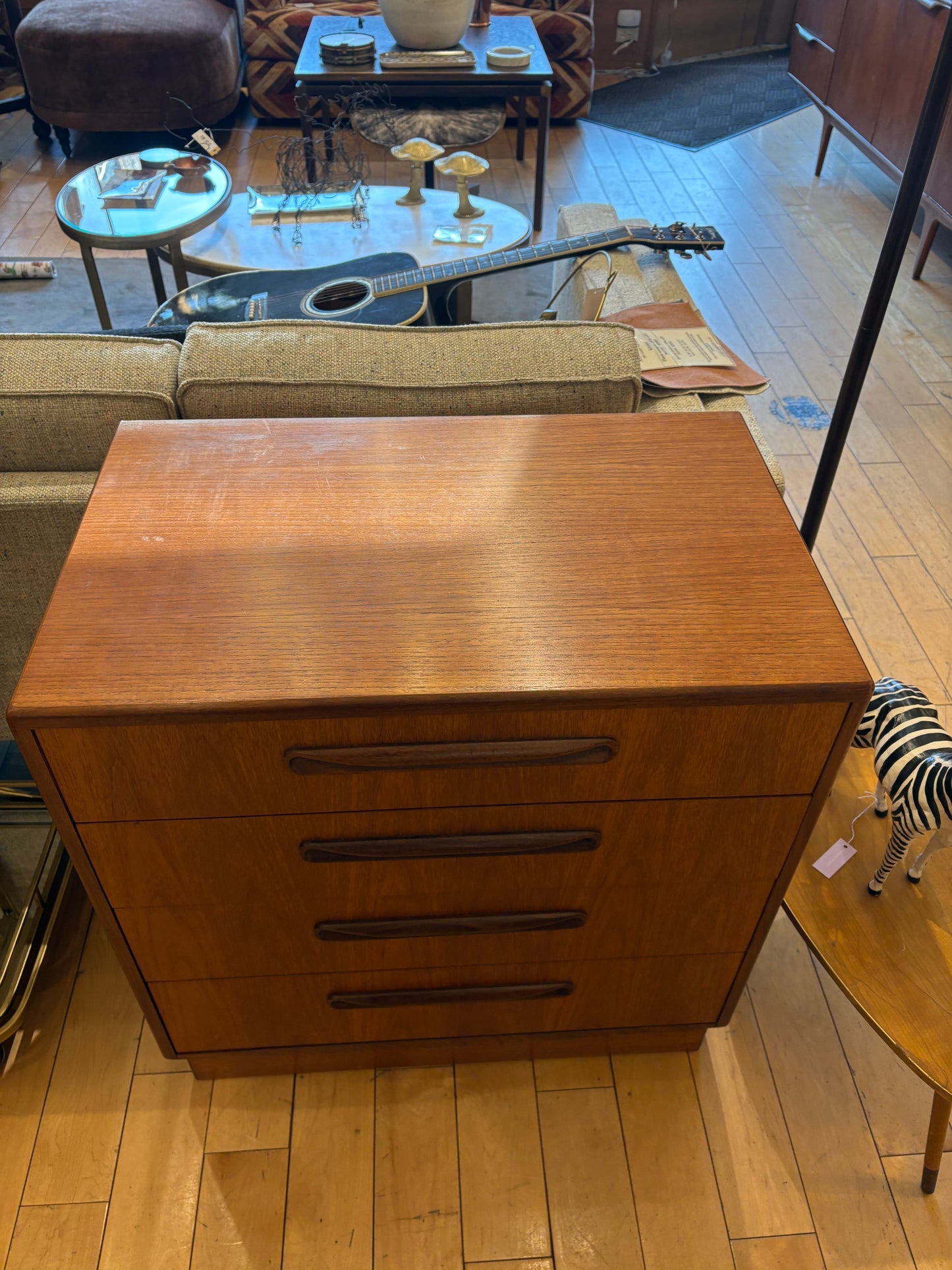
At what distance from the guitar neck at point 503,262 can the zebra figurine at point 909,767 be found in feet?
4.48

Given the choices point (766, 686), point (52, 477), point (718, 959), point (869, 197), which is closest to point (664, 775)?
point (766, 686)

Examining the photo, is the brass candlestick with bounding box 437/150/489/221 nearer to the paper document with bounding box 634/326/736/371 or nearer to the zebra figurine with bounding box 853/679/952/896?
the paper document with bounding box 634/326/736/371

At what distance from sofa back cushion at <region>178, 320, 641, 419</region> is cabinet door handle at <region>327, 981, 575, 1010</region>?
73 cm

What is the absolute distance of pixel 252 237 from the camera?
2.65 metres

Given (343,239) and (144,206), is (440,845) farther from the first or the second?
(144,206)

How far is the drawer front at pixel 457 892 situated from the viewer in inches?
38.0

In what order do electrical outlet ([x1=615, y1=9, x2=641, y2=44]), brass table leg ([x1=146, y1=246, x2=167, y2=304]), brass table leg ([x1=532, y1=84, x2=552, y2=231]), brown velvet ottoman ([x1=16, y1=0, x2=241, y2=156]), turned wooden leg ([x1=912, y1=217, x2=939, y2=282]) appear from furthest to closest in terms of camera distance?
electrical outlet ([x1=615, y1=9, x2=641, y2=44]) < brown velvet ottoman ([x1=16, y1=0, x2=241, y2=156]) < brass table leg ([x1=532, y1=84, x2=552, y2=231]) < turned wooden leg ([x1=912, y1=217, x2=939, y2=282]) < brass table leg ([x1=146, y1=246, x2=167, y2=304])

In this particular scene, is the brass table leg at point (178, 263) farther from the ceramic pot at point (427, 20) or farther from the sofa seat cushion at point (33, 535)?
the sofa seat cushion at point (33, 535)

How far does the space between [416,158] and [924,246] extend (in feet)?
5.70

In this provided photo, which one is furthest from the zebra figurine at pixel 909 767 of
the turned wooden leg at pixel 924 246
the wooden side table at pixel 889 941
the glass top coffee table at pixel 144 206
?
the turned wooden leg at pixel 924 246

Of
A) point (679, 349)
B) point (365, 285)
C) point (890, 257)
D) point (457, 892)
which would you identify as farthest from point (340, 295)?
point (457, 892)

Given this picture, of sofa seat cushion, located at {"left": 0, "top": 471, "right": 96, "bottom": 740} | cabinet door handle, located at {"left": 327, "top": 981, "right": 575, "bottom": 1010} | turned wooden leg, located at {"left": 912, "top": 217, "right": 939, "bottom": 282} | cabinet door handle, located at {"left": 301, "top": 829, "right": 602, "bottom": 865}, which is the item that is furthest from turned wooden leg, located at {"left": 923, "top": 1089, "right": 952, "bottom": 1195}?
turned wooden leg, located at {"left": 912, "top": 217, "right": 939, "bottom": 282}

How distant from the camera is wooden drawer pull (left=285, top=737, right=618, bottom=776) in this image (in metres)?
0.86

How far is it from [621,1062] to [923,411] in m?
2.09
